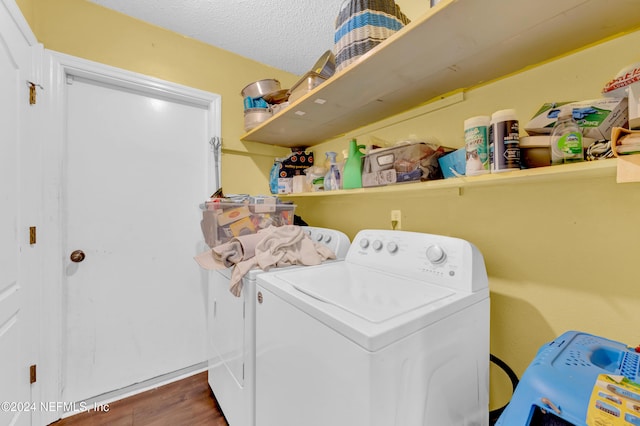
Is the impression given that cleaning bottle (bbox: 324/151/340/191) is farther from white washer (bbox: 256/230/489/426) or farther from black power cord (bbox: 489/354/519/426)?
black power cord (bbox: 489/354/519/426)

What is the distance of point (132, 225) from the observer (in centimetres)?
171

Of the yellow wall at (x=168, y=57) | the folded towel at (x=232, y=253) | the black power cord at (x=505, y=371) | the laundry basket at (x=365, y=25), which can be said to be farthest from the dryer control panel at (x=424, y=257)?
the yellow wall at (x=168, y=57)

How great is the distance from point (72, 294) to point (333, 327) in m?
1.76

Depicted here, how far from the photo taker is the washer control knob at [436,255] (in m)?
0.97

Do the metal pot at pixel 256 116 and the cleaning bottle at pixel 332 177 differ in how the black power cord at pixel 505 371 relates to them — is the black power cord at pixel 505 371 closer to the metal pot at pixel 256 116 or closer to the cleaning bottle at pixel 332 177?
the cleaning bottle at pixel 332 177

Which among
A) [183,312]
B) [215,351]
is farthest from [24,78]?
[215,351]

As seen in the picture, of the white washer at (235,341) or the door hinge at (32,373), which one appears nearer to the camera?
the white washer at (235,341)

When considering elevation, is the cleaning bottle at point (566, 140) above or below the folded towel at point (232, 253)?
above

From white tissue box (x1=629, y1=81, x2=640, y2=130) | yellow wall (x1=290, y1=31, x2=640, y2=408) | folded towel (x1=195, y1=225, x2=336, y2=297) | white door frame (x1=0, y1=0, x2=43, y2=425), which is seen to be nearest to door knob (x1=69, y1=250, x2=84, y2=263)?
white door frame (x1=0, y1=0, x2=43, y2=425)

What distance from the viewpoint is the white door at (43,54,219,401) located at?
1.53 meters

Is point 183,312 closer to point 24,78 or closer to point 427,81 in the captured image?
point 24,78

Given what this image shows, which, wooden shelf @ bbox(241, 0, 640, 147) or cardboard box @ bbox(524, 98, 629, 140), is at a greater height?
wooden shelf @ bbox(241, 0, 640, 147)

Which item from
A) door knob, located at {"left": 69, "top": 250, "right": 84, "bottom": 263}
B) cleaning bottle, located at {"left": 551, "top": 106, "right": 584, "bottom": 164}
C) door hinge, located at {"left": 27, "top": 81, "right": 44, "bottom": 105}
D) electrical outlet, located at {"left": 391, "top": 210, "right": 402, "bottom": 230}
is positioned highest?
door hinge, located at {"left": 27, "top": 81, "right": 44, "bottom": 105}

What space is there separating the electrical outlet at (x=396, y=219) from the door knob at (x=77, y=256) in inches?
74.4
